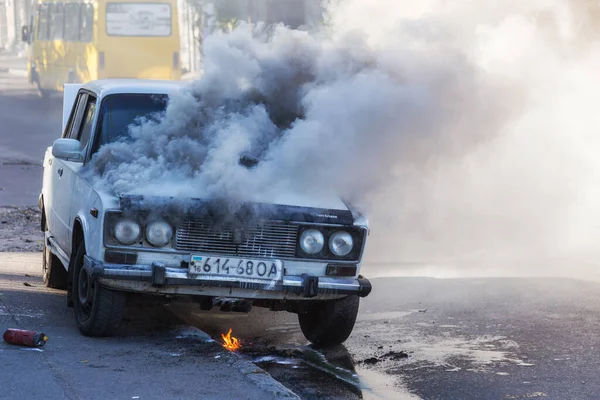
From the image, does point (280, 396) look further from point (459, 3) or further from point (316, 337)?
point (459, 3)

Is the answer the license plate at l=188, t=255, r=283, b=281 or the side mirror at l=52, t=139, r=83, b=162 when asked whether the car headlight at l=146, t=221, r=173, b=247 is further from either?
the side mirror at l=52, t=139, r=83, b=162

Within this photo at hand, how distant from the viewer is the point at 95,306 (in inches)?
258

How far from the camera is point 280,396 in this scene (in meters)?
5.49

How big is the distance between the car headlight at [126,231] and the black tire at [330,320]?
1.37 metres

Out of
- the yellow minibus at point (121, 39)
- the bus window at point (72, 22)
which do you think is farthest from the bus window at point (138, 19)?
the bus window at point (72, 22)

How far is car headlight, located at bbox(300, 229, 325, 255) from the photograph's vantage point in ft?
21.5

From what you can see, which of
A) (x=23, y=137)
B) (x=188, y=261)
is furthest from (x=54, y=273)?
(x=23, y=137)

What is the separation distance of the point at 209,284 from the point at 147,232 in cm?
50

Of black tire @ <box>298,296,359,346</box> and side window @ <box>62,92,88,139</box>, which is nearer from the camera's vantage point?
black tire @ <box>298,296,359,346</box>

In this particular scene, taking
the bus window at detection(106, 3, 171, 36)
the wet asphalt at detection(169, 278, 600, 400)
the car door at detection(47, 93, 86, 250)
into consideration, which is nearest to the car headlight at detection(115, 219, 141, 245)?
the wet asphalt at detection(169, 278, 600, 400)

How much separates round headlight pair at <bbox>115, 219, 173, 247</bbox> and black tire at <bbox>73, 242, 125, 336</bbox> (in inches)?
14.2

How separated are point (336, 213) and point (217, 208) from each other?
2.56ft

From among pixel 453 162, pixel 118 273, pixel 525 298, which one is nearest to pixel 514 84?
pixel 453 162

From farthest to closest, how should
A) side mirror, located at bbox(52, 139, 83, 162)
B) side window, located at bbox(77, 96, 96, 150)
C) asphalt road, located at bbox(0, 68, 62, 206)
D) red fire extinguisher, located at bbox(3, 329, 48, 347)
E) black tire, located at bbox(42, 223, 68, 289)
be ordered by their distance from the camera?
asphalt road, located at bbox(0, 68, 62, 206) → black tire, located at bbox(42, 223, 68, 289) → side window, located at bbox(77, 96, 96, 150) → side mirror, located at bbox(52, 139, 83, 162) → red fire extinguisher, located at bbox(3, 329, 48, 347)
